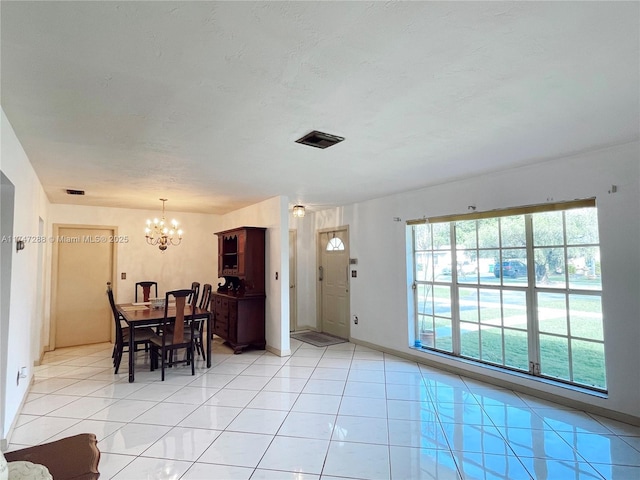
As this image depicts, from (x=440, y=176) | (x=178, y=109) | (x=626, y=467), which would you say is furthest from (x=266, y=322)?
(x=626, y=467)

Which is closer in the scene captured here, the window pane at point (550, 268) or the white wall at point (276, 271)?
the window pane at point (550, 268)

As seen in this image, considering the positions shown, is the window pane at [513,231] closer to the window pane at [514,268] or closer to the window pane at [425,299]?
the window pane at [514,268]

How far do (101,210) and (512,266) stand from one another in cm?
616

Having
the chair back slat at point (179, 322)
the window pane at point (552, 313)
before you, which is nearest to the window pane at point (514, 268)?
the window pane at point (552, 313)

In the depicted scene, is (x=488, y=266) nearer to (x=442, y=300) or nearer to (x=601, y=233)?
(x=442, y=300)

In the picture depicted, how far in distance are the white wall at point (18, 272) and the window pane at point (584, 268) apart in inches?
180

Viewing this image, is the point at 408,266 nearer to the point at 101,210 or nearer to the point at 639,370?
the point at 639,370

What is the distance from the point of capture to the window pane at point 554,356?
10.7ft

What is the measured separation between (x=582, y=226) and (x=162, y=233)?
5.17 metres

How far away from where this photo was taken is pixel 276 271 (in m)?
5.02

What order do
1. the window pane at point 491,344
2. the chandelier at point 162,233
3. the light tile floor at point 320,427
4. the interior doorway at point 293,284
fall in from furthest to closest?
the interior doorway at point 293,284
the chandelier at point 162,233
the window pane at point 491,344
the light tile floor at point 320,427

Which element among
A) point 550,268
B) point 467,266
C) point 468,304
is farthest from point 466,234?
point 550,268

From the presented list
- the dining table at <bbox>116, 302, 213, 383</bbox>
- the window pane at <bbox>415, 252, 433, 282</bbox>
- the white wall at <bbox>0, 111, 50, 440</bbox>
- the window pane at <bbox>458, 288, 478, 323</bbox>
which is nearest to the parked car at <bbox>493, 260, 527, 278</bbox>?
the window pane at <bbox>458, 288, 478, 323</bbox>

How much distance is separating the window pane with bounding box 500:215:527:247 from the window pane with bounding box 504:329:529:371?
938 mm
